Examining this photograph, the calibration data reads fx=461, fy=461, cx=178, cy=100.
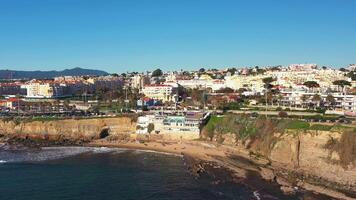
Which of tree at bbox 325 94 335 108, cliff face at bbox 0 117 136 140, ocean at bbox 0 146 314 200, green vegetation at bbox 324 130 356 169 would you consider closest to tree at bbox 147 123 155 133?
cliff face at bbox 0 117 136 140

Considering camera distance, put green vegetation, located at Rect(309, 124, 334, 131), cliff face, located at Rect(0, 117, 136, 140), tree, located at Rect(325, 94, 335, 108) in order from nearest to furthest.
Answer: green vegetation, located at Rect(309, 124, 334, 131) → cliff face, located at Rect(0, 117, 136, 140) → tree, located at Rect(325, 94, 335, 108)

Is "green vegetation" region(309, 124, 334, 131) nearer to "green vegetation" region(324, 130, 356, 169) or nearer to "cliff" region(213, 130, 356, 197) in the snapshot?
"cliff" region(213, 130, 356, 197)

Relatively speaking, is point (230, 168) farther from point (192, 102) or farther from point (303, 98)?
point (192, 102)

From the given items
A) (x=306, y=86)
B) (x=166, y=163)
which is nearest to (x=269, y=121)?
(x=166, y=163)

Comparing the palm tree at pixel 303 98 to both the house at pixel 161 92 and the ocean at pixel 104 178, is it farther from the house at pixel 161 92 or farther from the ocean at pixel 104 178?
the ocean at pixel 104 178

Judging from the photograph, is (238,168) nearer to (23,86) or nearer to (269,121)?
(269,121)

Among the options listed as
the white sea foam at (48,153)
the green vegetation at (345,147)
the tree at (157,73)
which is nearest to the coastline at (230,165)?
the white sea foam at (48,153)

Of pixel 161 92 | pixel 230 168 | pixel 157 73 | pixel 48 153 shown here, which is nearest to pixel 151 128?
pixel 48 153
